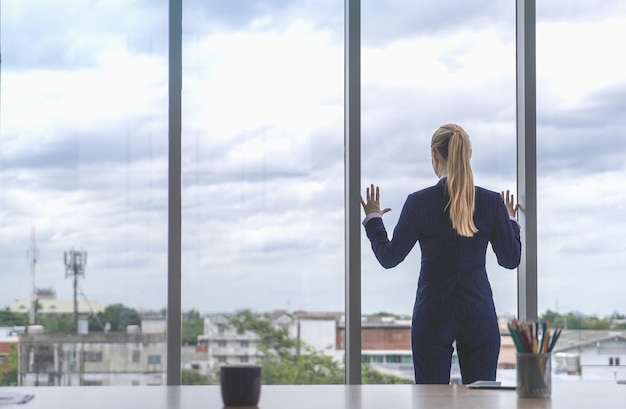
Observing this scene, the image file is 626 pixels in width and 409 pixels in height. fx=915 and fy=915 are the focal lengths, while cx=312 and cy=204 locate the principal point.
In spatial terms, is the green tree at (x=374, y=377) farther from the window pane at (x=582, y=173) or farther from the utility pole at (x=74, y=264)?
the utility pole at (x=74, y=264)

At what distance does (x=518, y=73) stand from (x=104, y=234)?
2099 millimetres

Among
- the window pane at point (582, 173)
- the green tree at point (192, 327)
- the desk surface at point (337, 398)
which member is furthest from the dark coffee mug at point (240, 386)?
the window pane at point (582, 173)

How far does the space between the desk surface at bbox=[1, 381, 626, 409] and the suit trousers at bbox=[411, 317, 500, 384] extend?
925 millimetres

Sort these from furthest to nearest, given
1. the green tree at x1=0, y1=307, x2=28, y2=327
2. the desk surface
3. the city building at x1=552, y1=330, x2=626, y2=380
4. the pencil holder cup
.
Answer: the city building at x1=552, y1=330, x2=626, y2=380 → the green tree at x1=0, y1=307, x2=28, y2=327 → the pencil holder cup → the desk surface

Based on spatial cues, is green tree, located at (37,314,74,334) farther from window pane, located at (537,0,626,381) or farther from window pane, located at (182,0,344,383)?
window pane, located at (537,0,626,381)

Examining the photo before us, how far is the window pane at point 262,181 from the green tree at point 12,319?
28.4 inches

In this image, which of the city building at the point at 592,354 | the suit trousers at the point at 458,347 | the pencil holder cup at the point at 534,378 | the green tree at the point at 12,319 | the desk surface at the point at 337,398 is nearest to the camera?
the desk surface at the point at 337,398

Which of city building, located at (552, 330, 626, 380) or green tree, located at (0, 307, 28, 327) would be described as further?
city building, located at (552, 330, 626, 380)

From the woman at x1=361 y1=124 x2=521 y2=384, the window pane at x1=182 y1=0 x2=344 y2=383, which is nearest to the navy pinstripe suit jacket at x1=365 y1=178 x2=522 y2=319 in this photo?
the woman at x1=361 y1=124 x2=521 y2=384

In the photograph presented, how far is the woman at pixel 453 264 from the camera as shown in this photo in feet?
10.7

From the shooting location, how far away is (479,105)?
14.4 feet

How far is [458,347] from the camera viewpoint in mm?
3305

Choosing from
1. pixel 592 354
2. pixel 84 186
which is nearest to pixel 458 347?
pixel 592 354

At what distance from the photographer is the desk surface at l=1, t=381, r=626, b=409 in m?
1.93
